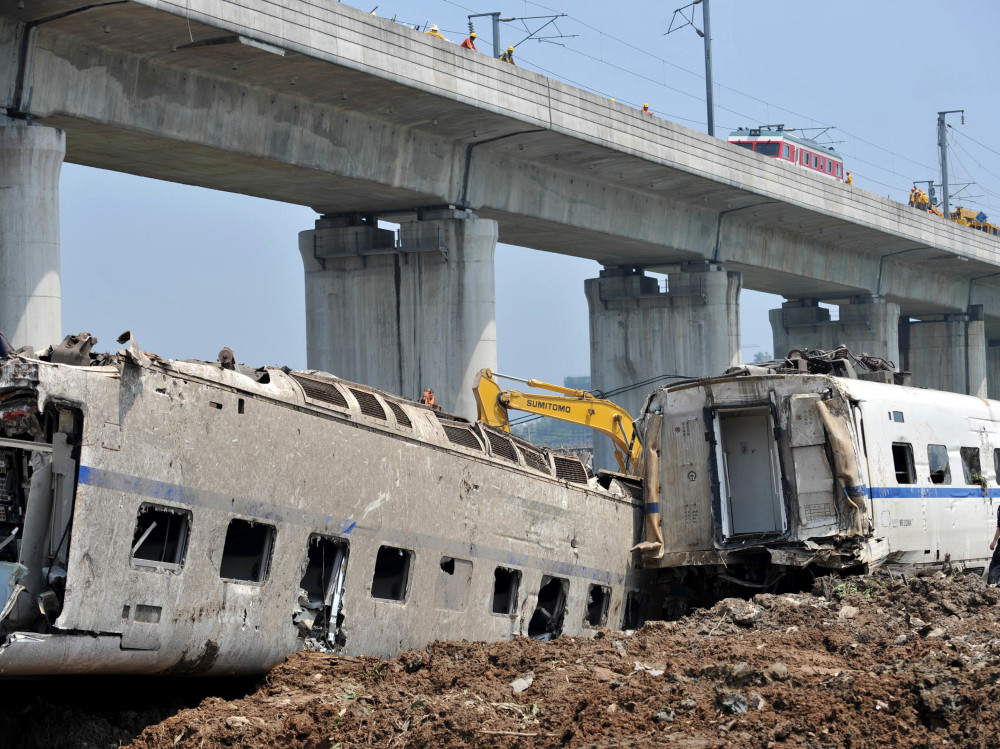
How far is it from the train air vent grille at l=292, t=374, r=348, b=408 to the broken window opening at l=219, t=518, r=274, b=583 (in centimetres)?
130

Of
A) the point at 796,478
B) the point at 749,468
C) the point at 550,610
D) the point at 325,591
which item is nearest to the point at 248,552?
the point at 325,591

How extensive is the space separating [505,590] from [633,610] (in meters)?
3.21

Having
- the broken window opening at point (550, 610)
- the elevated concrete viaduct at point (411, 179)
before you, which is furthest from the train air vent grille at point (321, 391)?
the elevated concrete viaduct at point (411, 179)

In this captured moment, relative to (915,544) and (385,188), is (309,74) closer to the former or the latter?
(385,188)

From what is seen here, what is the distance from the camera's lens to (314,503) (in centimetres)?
1184

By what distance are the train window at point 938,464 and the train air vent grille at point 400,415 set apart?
880cm

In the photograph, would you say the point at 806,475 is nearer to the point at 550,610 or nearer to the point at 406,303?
the point at 550,610

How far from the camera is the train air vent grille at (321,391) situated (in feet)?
40.0

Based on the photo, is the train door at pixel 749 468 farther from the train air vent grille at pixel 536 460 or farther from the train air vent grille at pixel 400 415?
the train air vent grille at pixel 400 415

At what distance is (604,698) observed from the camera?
9.88 metres

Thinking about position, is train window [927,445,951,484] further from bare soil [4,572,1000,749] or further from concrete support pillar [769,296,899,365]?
concrete support pillar [769,296,899,365]

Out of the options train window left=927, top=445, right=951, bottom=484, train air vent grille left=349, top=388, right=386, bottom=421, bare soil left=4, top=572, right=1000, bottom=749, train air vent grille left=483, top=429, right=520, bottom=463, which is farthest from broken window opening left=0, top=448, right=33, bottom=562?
train window left=927, top=445, right=951, bottom=484

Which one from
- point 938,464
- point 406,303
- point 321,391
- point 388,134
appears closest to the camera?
point 321,391

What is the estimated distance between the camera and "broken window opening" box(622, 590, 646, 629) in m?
17.3
